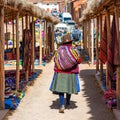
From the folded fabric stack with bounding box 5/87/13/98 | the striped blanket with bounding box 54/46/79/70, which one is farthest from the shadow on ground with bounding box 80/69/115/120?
the folded fabric stack with bounding box 5/87/13/98

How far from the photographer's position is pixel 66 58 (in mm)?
6805

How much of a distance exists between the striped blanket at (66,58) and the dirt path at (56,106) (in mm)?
901

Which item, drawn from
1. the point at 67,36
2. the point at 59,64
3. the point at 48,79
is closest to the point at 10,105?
the point at 59,64

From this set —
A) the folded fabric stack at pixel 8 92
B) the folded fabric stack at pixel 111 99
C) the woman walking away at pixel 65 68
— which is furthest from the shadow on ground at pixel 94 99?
the folded fabric stack at pixel 8 92

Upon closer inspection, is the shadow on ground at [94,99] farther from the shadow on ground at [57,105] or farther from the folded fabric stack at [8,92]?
the folded fabric stack at [8,92]

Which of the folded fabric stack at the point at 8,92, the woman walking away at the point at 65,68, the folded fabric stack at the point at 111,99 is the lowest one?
the folded fabric stack at the point at 111,99

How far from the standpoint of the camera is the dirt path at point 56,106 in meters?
6.53

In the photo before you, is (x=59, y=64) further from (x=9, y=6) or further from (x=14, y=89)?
(x=14, y=89)

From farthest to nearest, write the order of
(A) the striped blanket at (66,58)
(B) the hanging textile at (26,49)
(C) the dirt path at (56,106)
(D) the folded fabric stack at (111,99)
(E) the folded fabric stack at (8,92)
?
(B) the hanging textile at (26,49), (E) the folded fabric stack at (8,92), (D) the folded fabric stack at (111,99), (A) the striped blanket at (66,58), (C) the dirt path at (56,106)

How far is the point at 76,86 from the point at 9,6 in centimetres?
213

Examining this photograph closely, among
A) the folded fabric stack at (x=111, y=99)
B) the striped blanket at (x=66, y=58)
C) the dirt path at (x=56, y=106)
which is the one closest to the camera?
the dirt path at (x=56, y=106)

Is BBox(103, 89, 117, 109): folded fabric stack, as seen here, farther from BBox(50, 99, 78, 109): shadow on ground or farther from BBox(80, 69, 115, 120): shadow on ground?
BBox(50, 99, 78, 109): shadow on ground

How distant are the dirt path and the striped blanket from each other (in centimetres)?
90

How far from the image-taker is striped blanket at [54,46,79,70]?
680cm
